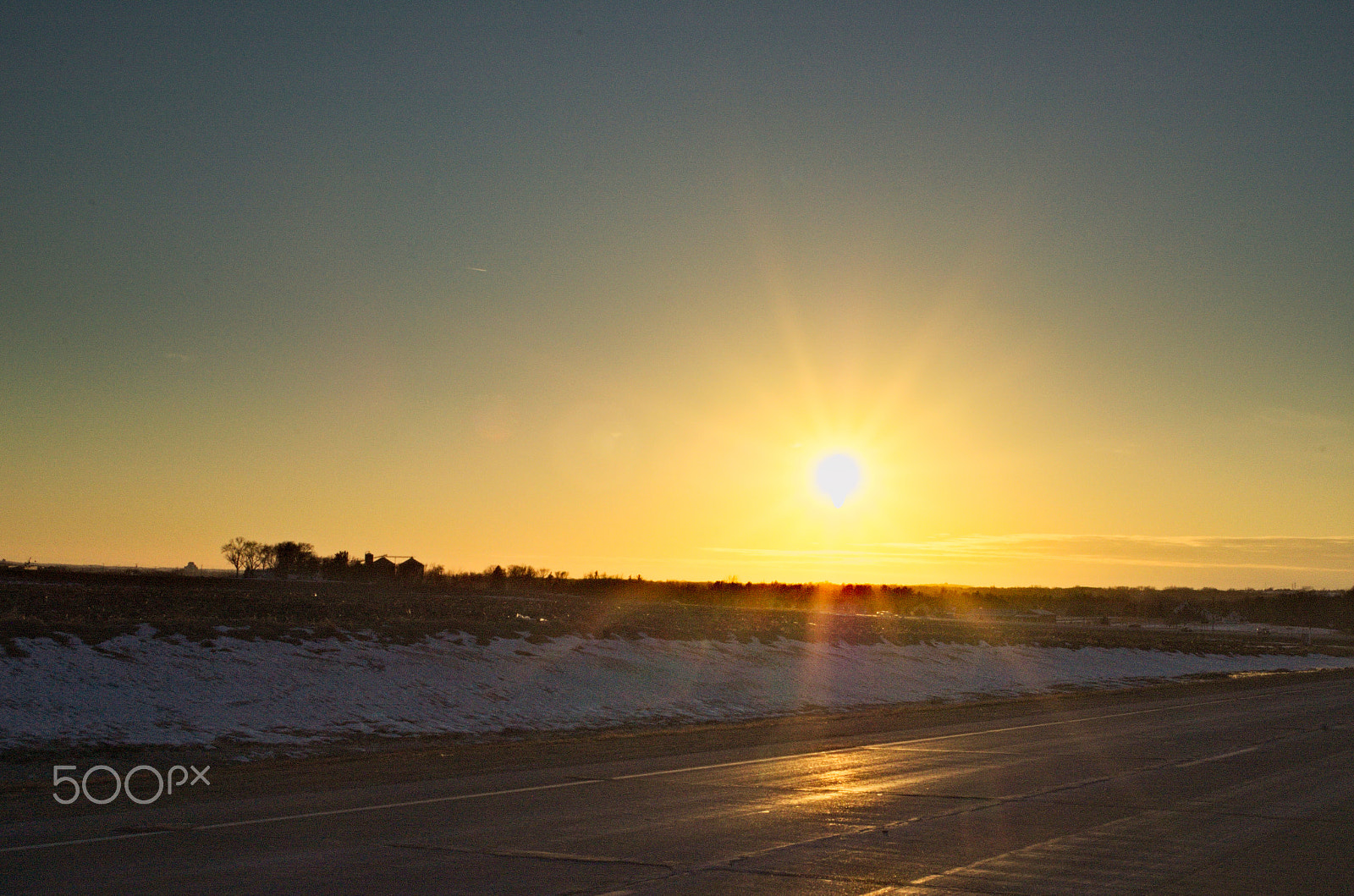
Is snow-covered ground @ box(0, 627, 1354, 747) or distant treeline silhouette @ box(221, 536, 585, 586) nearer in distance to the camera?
snow-covered ground @ box(0, 627, 1354, 747)

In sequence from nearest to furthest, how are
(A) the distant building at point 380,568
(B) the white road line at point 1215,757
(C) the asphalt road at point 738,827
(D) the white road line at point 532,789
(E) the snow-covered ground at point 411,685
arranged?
(C) the asphalt road at point 738,827 → (D) the white road line at point 532,789 → (B) the white road line at point 1215,757 → (E) the snow-covered ground at point 411,685 → (A) the distant building at point 380,568

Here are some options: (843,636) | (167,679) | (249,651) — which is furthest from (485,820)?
(843,636)

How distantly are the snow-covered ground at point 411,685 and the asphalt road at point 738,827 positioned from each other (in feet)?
12.0

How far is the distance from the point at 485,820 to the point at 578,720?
12.7 meters

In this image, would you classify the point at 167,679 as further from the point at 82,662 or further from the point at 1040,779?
the point at 1040,779

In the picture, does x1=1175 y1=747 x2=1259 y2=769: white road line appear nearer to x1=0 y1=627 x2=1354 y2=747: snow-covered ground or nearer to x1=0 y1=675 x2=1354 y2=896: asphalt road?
x1=0 y1=675 x2=1354 y2=896: asphalt road

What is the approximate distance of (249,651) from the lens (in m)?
23.3

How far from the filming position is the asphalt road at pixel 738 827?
348 inches

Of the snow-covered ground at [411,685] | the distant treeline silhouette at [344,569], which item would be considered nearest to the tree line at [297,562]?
the distant treeline silhouette at [344,569]

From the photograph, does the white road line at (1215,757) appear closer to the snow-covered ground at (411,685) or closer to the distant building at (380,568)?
the snow-covered ground at (411,685)

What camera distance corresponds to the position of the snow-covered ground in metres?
18.4

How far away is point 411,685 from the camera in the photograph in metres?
24.1

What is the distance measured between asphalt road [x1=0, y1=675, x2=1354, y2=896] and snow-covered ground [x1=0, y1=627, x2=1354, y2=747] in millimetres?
3671

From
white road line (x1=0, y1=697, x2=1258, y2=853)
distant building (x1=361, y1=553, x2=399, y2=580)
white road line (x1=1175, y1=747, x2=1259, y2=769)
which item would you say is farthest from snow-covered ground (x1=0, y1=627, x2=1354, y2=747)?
distant building (x1=361, y1=553, x2=399, y2=580)
